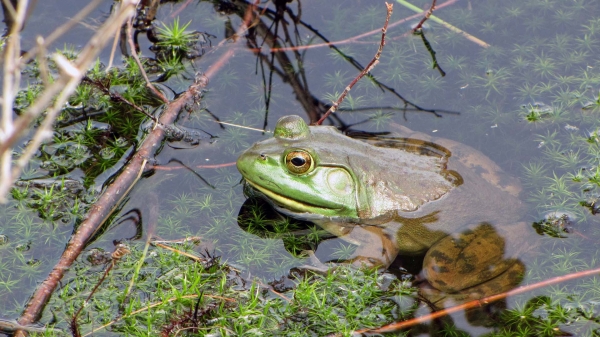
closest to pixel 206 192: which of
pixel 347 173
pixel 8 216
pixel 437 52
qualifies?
pixel 347 173

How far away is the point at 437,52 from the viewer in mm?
6410

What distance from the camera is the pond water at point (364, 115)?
4.91 metres

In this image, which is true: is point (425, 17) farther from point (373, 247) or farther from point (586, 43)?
point (373, 247)

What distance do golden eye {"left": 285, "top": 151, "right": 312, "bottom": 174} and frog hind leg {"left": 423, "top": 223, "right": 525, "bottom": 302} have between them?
1252 mm

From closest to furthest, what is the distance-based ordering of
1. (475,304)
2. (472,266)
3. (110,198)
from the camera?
(475,304)
(472,266)
(110,198)

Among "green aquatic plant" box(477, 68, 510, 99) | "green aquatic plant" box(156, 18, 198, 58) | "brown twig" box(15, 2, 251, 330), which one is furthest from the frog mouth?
"green aquatic plant" box(477, 68, 510, 99)

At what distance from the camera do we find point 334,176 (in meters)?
4.89

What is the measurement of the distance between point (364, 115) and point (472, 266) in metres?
1.99

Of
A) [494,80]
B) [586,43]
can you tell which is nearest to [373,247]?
[494,80]

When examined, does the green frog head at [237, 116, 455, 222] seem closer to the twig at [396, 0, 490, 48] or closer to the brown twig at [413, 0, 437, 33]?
the brown twig at [413, 0, 437, 33]

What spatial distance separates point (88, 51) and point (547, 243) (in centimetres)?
424

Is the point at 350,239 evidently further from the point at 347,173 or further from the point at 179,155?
the point at 179,155

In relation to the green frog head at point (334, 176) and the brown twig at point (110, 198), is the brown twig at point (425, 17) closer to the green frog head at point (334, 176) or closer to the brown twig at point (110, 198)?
the green frog head at point (334, 176)

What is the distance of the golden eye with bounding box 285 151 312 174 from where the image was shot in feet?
15.5
